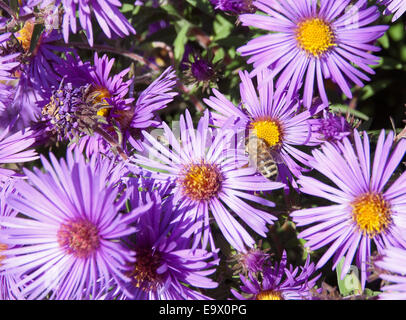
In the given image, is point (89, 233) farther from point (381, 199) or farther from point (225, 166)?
point (381, 199)

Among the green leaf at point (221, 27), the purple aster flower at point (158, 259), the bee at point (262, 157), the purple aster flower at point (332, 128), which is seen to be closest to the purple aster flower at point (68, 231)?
the purple aster flower at point (158, 259)

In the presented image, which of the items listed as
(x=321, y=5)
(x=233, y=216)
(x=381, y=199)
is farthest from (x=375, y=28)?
(x=233, y=216)

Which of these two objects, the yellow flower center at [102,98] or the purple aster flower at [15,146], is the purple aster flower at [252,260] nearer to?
the yellow flower center at [102,98]

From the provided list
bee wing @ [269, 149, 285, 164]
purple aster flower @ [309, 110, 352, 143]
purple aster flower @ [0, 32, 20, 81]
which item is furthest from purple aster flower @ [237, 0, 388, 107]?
purple aster flower @ [0, 32, 20, 81]

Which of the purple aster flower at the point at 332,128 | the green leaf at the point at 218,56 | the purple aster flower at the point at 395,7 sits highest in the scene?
the green leaf at the point at 218,56

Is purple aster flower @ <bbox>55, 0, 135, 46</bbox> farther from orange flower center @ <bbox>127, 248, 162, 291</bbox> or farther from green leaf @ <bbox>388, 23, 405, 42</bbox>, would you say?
green leaf @ <bbox>388, 23, 405, 42</bbox>

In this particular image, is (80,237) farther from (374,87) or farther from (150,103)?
(374,87)

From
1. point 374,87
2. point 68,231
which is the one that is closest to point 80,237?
point 68,231
